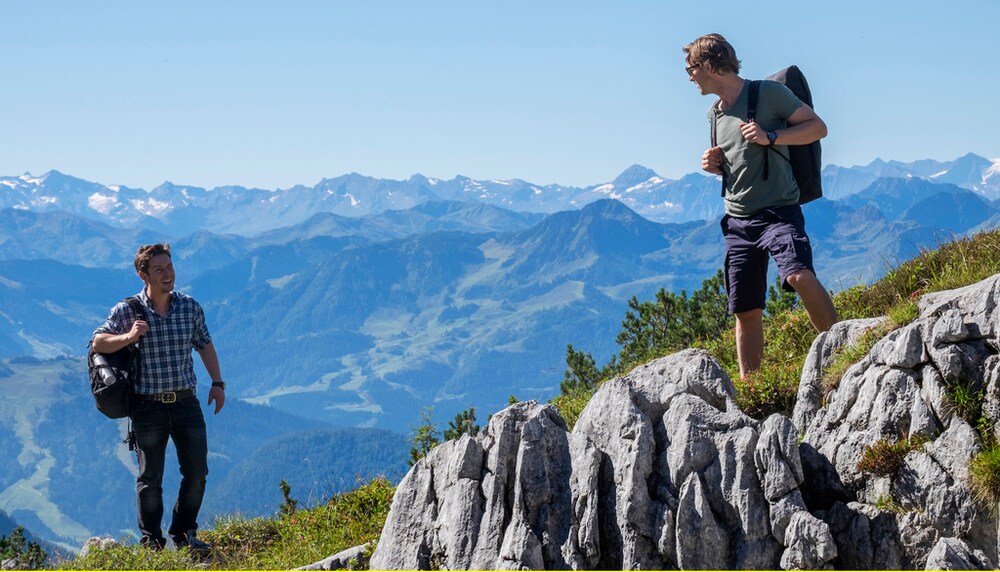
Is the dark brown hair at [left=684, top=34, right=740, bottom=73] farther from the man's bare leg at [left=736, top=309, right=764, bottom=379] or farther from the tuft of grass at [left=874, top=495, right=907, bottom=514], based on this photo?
the tuft of grass at [left=874, top=495, right=907, bottom=514]

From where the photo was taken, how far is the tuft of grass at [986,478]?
21.3ft

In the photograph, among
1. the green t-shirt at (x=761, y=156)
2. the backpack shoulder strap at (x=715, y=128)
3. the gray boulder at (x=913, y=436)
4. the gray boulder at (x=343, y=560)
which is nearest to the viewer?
the gray boulder at (x=913, y=436)

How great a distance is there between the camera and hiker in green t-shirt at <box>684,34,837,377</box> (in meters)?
8.85

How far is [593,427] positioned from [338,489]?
501 centimetres

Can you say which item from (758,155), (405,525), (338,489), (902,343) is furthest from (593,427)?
(338,489)

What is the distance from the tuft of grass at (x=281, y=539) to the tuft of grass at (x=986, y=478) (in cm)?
490

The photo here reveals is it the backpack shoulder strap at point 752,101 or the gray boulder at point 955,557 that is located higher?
the backpack shoulder strap at point 752,101

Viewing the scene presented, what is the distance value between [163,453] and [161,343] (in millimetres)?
1191

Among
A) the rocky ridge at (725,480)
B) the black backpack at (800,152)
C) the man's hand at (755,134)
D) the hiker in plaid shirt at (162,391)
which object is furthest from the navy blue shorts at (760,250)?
the hiker in plaid shirt at (162,391)

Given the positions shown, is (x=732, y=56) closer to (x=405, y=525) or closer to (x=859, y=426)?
(x=859, y=426)

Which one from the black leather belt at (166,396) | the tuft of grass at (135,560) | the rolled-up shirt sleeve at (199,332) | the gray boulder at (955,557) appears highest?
the rolled-up shirt sleeve at (199,332)

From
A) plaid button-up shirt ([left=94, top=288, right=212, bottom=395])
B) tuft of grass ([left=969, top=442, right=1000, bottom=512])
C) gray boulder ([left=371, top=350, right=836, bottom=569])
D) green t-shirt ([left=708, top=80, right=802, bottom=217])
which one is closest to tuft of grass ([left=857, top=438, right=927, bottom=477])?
tuft of grass ([left=969, top=442, right=1000, bottom=512])

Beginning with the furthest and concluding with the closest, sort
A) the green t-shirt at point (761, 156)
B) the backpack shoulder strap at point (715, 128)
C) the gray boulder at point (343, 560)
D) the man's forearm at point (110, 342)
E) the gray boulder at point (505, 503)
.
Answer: the man's forearm at point (110, 342), the backpack shoulder strap at point (715, 128), the green t-shirt at point (761, 156), the gray boulder at point (343, 560), the gray boulder at point (505, 503)

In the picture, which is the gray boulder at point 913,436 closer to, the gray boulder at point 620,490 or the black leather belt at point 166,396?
the gray boulder at point 620,490
